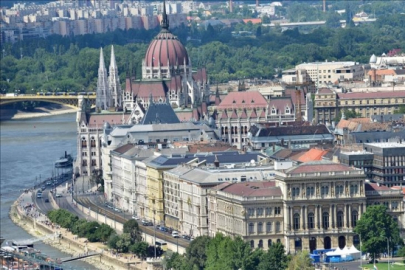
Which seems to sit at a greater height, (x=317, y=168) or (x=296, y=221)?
(x=317, y=168)

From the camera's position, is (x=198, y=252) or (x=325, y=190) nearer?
(x=198, y=252)

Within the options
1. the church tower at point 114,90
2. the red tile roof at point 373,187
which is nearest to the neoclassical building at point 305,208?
the red tile roof at point 373,187

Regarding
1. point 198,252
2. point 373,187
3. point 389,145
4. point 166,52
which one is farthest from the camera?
point 166,52

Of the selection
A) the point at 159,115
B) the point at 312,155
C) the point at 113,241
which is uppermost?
the point at 312,155

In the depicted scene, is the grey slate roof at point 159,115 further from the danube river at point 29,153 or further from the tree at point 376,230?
the tree at point 376,230

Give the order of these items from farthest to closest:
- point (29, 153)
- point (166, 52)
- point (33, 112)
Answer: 1. point (33, 112)
2. point (166, 52)
3. point (29, 153)

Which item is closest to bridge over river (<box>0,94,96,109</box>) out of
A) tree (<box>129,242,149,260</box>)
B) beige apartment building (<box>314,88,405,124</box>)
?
beige apartment building (<box>314,88,405,124</box>)

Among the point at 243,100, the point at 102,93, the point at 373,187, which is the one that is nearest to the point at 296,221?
the point at 373,187

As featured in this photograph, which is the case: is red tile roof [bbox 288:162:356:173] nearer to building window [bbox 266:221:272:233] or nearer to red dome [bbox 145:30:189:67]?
building window [bbox 266:221:272:233]

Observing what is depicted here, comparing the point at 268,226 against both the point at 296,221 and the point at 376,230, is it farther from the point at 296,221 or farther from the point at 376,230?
the point at 376,230
